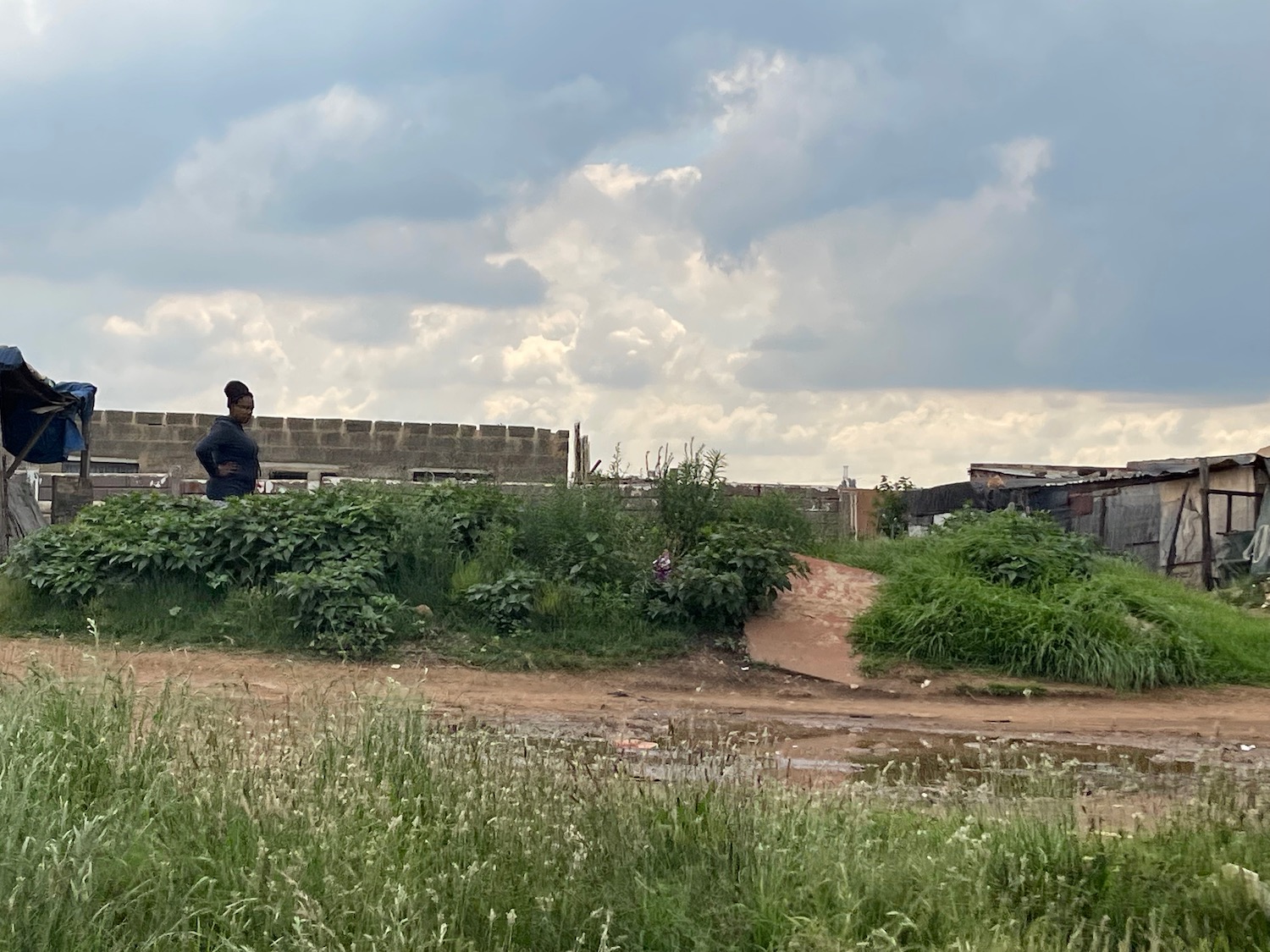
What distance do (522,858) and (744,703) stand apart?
16.9 feet

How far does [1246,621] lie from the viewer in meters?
12.0

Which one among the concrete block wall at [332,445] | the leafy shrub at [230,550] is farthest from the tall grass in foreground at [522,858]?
the concrete block wall at [332,445]

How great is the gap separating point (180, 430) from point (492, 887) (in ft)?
64.0

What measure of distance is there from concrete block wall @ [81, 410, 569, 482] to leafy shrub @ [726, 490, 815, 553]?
7651 millimetres

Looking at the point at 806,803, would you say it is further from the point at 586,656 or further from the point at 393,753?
the point at 586,656

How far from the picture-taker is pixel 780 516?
1405 cm

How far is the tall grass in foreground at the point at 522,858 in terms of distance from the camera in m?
3.55

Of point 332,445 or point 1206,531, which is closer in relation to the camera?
point 1206,531

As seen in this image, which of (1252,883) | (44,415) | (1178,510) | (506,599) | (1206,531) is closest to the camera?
(1252,883)

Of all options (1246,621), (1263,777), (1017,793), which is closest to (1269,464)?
(1246,621)

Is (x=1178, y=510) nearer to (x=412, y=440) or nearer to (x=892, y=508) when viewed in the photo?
(x=892, y=508)

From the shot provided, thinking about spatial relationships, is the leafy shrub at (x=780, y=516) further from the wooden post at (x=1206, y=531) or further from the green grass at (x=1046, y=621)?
the wooden post at (x=1206, y=531)

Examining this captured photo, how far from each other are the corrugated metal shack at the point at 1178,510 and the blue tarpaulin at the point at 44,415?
11712 mm

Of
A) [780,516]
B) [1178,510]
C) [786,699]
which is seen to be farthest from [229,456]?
[1178,510]
